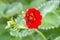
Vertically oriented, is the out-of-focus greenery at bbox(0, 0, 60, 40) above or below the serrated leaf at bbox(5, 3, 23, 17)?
below

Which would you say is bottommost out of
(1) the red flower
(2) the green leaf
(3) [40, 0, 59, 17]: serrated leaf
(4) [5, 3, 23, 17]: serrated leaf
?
(1) the red flower

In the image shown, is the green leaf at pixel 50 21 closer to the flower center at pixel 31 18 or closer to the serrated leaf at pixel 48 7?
the serrated leaf at pixel 48 7

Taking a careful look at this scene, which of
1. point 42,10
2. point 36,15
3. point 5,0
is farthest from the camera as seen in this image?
point 5,0

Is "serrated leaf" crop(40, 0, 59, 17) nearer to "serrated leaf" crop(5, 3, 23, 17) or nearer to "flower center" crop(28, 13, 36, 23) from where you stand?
"serrated leaf" crop(5, 3, 23, 17)

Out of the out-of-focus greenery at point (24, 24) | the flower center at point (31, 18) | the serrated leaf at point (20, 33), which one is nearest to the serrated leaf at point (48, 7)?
the out-of-focus greenery at point (24, 24)

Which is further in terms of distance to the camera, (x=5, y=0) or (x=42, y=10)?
(x=5, y=0)

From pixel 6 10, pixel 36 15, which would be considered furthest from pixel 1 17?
pixel 36 15

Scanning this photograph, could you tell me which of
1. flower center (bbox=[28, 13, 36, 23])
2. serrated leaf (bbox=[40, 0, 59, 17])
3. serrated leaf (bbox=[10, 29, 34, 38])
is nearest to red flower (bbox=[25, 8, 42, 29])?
flower center (bbox=[28, 13, 36, 23])

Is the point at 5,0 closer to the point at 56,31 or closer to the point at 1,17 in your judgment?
the point at 1,17

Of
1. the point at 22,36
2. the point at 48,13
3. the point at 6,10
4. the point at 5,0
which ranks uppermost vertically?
the point at 5,0
